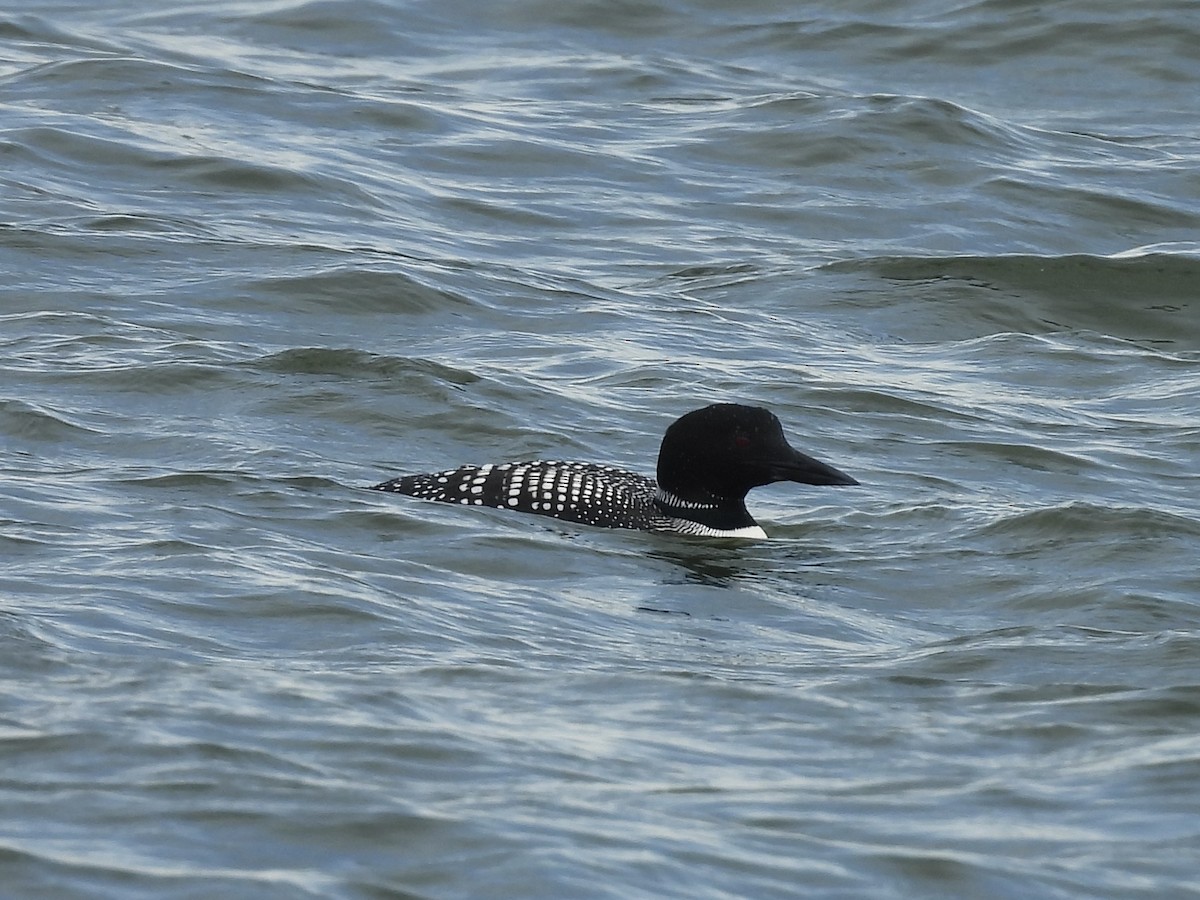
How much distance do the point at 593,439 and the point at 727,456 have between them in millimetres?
1374

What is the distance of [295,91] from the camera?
15.9 metres

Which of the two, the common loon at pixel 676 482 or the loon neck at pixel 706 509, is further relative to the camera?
the loon neck at pixel 706 509

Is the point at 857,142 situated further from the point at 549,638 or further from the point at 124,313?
the point at 549,638

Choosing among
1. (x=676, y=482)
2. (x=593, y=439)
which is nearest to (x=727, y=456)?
(x=676, y=482)

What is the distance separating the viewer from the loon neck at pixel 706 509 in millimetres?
8398

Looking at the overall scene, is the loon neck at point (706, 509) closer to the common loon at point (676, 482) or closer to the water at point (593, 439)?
the common loon at point (676, 482)

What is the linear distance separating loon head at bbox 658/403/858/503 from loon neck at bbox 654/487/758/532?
0.5 inches

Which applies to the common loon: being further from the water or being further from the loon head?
the water

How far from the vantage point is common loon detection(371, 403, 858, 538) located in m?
8.18

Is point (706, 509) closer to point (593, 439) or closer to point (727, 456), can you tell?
point (727, 456)

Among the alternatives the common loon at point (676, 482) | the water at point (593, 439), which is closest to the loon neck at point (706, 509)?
the common loon at point (676, 482)

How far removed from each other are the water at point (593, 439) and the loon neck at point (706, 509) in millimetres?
157

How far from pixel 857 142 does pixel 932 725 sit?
9.53 meters

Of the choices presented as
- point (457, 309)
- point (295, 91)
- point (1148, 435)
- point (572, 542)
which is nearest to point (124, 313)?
point (457, 309)
